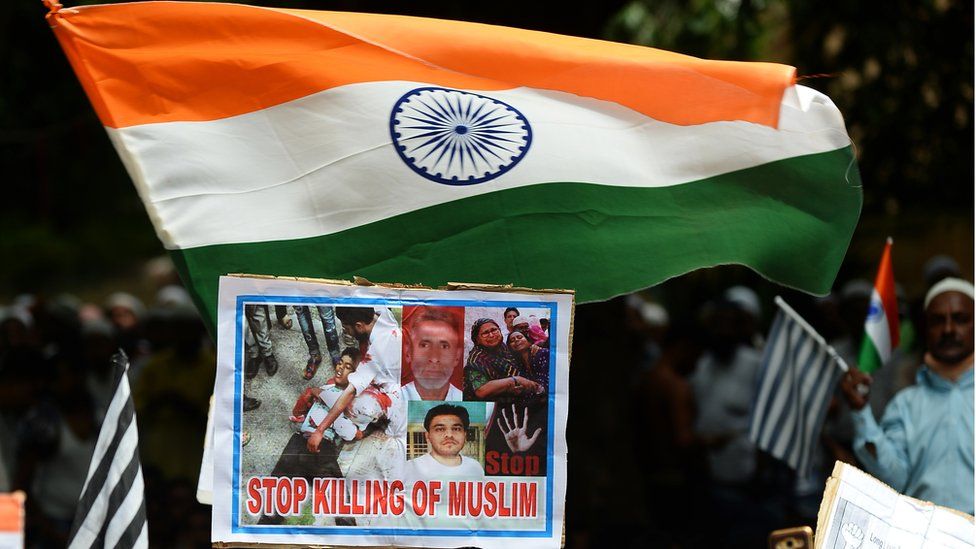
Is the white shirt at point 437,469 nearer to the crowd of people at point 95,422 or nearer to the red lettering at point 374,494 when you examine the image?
the red lettering at point 374,494

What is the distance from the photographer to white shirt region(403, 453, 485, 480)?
4195mm

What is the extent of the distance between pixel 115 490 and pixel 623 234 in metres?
1.84

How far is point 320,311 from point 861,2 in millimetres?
6049

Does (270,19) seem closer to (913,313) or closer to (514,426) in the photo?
(514,426)

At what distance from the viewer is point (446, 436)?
421cm

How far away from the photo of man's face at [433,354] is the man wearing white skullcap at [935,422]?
2280 millimetres

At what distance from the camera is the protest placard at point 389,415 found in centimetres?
414

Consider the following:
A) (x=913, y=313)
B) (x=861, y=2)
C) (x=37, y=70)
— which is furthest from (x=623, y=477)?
(x=37, y=70)

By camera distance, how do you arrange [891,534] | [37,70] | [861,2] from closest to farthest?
[891,534], [861,2], [37,70]

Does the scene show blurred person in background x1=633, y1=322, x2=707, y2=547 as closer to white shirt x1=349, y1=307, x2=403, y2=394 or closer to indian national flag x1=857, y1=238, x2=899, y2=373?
indian national flag x1=857, y1=238, x2=899, y2=373

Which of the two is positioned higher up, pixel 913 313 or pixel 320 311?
pixel 913 313

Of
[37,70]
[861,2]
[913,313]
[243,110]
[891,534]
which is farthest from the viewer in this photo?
[37,70]

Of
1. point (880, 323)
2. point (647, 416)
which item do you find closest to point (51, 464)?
point (647, 416)

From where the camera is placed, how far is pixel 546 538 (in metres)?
4.21
